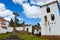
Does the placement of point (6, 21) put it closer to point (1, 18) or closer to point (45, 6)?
point (1, 18)

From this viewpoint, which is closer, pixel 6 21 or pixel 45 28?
pixel 45 28

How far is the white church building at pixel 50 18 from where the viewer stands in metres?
26.8

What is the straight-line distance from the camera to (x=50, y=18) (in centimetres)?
2791

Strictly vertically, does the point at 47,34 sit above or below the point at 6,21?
below

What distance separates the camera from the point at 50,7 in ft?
92.3

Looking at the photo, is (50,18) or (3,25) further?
(3,25)

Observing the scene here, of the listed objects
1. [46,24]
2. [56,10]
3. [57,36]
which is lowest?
[57,36]

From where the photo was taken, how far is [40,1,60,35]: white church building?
1055 inches

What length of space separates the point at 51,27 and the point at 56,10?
304cm

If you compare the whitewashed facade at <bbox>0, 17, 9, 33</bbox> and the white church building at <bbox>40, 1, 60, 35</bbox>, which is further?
the whitewashed facade at <bbox>0, 17, 9, 33</bbox>

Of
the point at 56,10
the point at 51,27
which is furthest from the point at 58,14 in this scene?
the point at 51,27

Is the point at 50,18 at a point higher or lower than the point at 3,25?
higher

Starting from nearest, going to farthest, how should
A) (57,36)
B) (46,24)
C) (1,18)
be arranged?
(57,36), (46,24), (1,18)

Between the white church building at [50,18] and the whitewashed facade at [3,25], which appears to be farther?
the whitewashed facade at [3,25]
